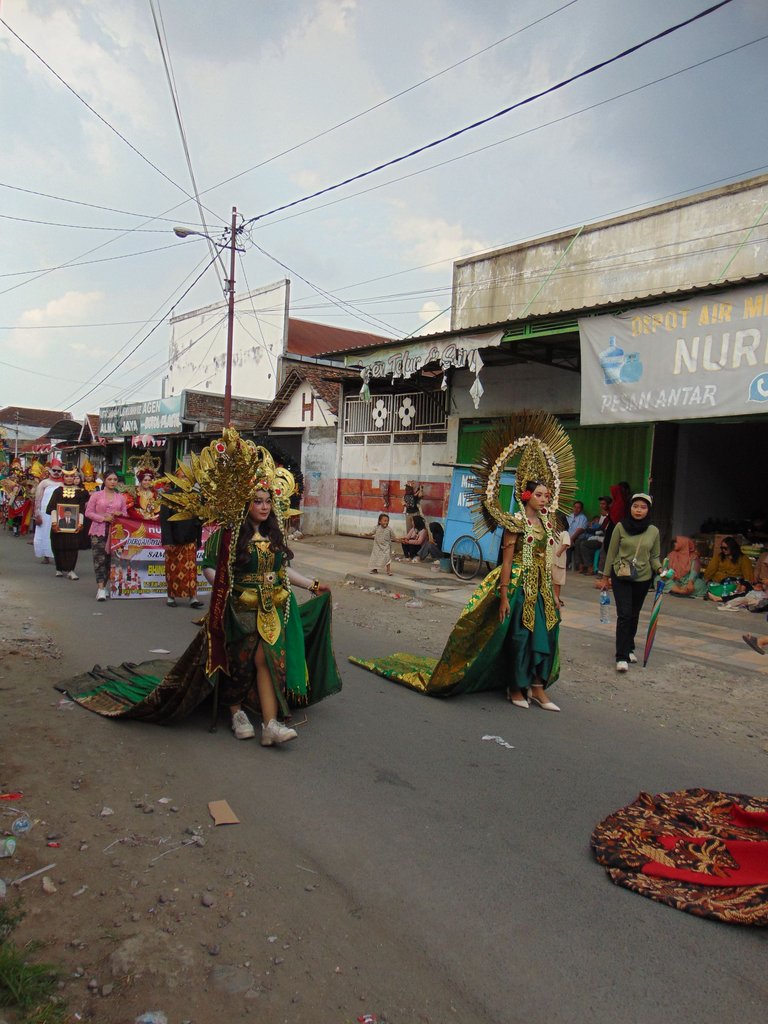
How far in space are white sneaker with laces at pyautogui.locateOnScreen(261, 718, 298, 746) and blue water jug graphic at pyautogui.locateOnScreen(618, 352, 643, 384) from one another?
27.3 feet

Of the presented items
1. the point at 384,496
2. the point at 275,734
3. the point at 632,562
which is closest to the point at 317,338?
the point at 384,496

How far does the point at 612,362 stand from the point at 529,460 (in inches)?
234

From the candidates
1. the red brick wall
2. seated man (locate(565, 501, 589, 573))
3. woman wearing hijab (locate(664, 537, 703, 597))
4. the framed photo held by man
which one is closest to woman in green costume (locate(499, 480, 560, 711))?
woman wearing hijab (locate(664, 537, 703, 597))

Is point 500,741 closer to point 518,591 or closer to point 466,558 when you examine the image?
point 518,591

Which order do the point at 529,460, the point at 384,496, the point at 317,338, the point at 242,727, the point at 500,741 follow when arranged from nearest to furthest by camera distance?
1. the point at 242,727
2. the point at 500,741
3. the point at 529,460
4. the point at 384,496
5. the point at 317,338

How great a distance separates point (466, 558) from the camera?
1388cm

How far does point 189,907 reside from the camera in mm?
3018

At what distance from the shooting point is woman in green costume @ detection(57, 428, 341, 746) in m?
4.89

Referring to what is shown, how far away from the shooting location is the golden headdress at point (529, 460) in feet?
20.2

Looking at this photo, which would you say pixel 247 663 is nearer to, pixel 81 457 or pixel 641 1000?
pixel 641 1000

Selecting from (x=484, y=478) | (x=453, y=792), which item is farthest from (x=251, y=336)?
(x=453, y=792)

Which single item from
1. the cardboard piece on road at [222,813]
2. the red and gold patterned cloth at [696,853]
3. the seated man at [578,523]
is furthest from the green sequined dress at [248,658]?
the seated man at [578,523]

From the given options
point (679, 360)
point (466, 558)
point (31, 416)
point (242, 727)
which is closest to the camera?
point (242, 727)

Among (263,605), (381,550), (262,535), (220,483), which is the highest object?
Answer: (220,483)
